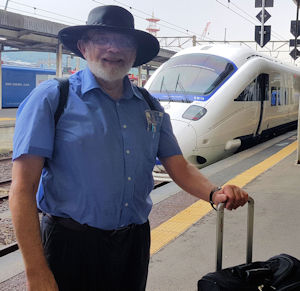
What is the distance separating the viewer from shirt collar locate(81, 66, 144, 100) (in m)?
1.59

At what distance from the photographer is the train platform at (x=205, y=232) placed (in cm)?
296

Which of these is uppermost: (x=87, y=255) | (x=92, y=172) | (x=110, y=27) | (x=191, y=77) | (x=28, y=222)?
(x=191, y=77)

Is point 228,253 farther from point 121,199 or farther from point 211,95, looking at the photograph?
point 211,95

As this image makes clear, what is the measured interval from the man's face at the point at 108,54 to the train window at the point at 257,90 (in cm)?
654

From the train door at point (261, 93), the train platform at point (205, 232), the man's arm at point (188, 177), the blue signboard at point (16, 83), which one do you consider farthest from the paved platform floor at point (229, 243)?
the blue signboard at point (16, 83)

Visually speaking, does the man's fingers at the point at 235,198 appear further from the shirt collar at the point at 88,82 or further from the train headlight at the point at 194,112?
the train headlight at the point at 194,112

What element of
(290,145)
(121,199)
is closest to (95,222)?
(121,199)

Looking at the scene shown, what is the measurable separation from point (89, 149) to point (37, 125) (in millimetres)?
194

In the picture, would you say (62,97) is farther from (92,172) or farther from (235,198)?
(235,198)

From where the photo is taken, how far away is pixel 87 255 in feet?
5.34

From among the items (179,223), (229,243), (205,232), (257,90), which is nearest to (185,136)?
(257,90)

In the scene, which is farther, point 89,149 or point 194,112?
point 194,112

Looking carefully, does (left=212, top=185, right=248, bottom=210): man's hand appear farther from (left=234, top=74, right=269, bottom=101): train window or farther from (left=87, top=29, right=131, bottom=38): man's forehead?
(left=234, top=74, right=269, bottom=101): train window

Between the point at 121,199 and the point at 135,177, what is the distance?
0.32 feet
